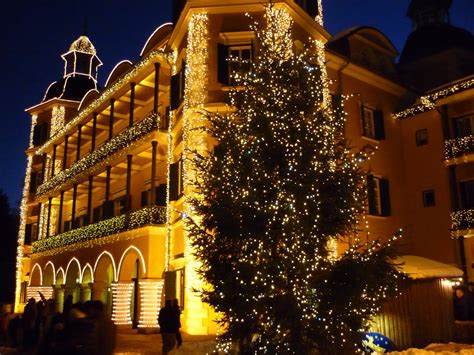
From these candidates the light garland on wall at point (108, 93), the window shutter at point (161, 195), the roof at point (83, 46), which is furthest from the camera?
the roof at point (83, 46)

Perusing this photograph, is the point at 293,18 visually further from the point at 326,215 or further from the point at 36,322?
the point at 36,322

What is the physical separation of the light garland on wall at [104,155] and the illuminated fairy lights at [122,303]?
6.45 metres

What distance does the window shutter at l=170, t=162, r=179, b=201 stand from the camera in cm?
1961

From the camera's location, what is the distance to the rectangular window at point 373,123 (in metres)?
24.8

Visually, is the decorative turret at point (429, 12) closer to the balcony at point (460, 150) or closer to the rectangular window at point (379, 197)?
the balcony at point (460, 150)

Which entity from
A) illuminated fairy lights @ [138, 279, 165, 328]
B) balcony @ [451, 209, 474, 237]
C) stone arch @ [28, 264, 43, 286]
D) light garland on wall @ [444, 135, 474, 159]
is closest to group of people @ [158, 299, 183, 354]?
illuminated fairy lights @ [138, 279, 165, 328]

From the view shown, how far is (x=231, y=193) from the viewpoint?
10.5m

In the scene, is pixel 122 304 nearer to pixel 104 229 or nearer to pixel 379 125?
pixel 104 229

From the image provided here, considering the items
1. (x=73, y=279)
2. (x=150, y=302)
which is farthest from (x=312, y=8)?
(x=73, y=279)

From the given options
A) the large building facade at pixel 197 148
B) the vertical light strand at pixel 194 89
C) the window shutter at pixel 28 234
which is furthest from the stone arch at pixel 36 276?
the vertical light strand at pixel 194 89

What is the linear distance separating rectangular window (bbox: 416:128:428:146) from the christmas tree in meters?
15.2

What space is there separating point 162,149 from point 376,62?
38.5 ft

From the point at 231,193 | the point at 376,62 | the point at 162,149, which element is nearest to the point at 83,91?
the point at 162,149

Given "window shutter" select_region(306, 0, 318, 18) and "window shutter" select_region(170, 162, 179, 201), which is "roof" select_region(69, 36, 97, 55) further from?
"window shutter" select_region(170, 162, 179, 201)
